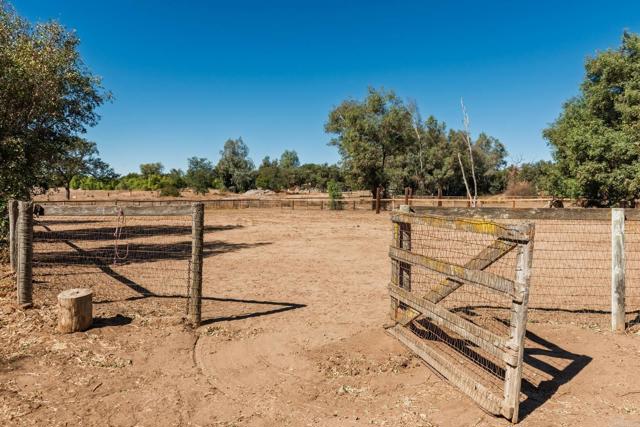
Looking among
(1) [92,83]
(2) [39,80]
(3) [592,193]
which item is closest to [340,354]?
(2) [39,80]

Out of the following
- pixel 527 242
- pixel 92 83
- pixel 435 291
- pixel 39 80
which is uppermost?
pixel 92 83

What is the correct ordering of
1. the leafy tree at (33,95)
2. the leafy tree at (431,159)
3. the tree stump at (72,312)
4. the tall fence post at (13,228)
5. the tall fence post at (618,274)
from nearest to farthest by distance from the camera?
the tree stump at (72,312)
the tall fence post at (618,274)
the tall fence post at (13,228)
the leafy tree at (33,95)
the leafy tree at (431,159)

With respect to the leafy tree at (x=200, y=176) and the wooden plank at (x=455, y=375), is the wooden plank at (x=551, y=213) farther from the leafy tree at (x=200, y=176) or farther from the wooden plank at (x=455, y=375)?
the leafy tree at (x=200, y=176)

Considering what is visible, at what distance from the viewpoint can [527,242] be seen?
3363 millimetres

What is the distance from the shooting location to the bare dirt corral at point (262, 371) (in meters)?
3.50

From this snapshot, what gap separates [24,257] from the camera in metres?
5.99

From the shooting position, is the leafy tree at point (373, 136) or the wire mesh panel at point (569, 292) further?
the leafy tree at point (373, 136)

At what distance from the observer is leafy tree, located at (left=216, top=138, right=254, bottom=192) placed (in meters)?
73.1

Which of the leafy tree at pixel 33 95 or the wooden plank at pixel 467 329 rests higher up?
the leafy tree at pixel 33 95

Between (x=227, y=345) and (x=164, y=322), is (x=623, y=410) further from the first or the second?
(x=164, y=322)

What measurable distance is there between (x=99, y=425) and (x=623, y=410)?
439 centimetres

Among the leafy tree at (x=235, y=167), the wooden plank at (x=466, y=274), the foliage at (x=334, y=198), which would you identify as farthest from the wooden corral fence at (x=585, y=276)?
the leafy tree at (x=235, y=167)

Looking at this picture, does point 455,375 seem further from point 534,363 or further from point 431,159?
point 431,159

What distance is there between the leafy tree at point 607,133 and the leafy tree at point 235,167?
178 ft
